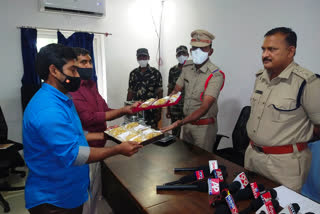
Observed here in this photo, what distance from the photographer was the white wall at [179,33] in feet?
7.55

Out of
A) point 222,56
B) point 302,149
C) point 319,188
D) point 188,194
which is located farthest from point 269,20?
point 188,194

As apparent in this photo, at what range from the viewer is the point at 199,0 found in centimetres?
348

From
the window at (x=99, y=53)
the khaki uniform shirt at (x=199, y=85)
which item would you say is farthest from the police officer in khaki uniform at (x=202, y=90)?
the window at (x=99, y=53)

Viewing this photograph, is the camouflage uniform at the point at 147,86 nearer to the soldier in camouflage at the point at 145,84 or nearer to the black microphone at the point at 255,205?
the soldier in camouflage at the point at 145,84

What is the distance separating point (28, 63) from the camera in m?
3.50

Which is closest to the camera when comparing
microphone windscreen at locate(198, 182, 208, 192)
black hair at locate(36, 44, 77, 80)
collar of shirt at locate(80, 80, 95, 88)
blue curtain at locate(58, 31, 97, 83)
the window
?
black hair at locate(36, 44, 77, 80)

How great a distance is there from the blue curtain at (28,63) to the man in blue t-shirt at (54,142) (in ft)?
8.93

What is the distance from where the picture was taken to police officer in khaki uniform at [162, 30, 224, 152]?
2193mm

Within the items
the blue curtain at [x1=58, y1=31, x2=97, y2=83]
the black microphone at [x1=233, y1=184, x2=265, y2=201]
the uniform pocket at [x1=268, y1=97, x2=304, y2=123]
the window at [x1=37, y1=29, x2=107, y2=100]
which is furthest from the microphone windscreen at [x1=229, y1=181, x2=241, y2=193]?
the window at [x1=37, y1=29, x2=107, y2=100]

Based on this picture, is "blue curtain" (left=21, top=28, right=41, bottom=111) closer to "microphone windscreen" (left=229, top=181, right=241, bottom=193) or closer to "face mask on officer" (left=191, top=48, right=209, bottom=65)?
"face mask on officer" (left=191, top=48, right=209, bottom=65)

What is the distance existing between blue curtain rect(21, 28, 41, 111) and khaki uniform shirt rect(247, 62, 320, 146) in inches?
135

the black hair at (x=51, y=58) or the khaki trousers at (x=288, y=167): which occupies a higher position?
the black hair at (x=51, y=58)

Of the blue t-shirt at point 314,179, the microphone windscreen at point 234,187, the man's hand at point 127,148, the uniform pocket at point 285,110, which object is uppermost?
the uniform pocket at point 285,110

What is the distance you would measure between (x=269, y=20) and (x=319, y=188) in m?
1.83
